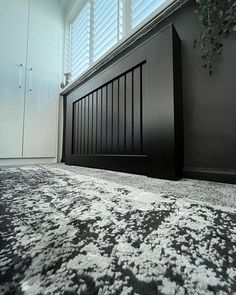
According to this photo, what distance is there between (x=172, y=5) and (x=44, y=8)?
2.21 meters

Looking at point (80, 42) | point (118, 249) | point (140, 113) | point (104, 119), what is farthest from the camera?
point (80, 42)

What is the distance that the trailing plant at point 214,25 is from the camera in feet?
2.60

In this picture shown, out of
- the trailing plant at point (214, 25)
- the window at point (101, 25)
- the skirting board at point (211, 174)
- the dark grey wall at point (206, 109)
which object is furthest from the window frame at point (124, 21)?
the skirting board at point (211, 174)

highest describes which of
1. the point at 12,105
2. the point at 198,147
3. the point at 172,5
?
the point at 172,5

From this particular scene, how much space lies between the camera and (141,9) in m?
1.45

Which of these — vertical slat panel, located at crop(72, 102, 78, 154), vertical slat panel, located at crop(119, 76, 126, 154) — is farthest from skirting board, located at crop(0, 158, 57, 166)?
vertical slat panel, located at crop(119, 76, 126, 154)

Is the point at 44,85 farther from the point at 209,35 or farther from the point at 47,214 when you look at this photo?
the point at 47,214

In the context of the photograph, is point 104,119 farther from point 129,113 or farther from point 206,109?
point 206,109

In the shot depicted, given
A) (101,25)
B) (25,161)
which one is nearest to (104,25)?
(101,25)

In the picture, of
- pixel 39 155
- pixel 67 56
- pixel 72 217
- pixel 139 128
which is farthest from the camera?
pixel 67 56

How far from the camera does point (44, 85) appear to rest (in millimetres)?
2377

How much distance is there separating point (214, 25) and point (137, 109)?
0.58 m

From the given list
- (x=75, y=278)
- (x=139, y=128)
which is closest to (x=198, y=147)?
(x=139, y=128)

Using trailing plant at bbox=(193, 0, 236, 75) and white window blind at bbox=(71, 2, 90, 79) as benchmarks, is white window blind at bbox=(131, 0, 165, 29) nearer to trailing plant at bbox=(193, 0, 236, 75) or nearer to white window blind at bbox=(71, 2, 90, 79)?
trailing plant at bbox=(193, 0, 236, 75)
